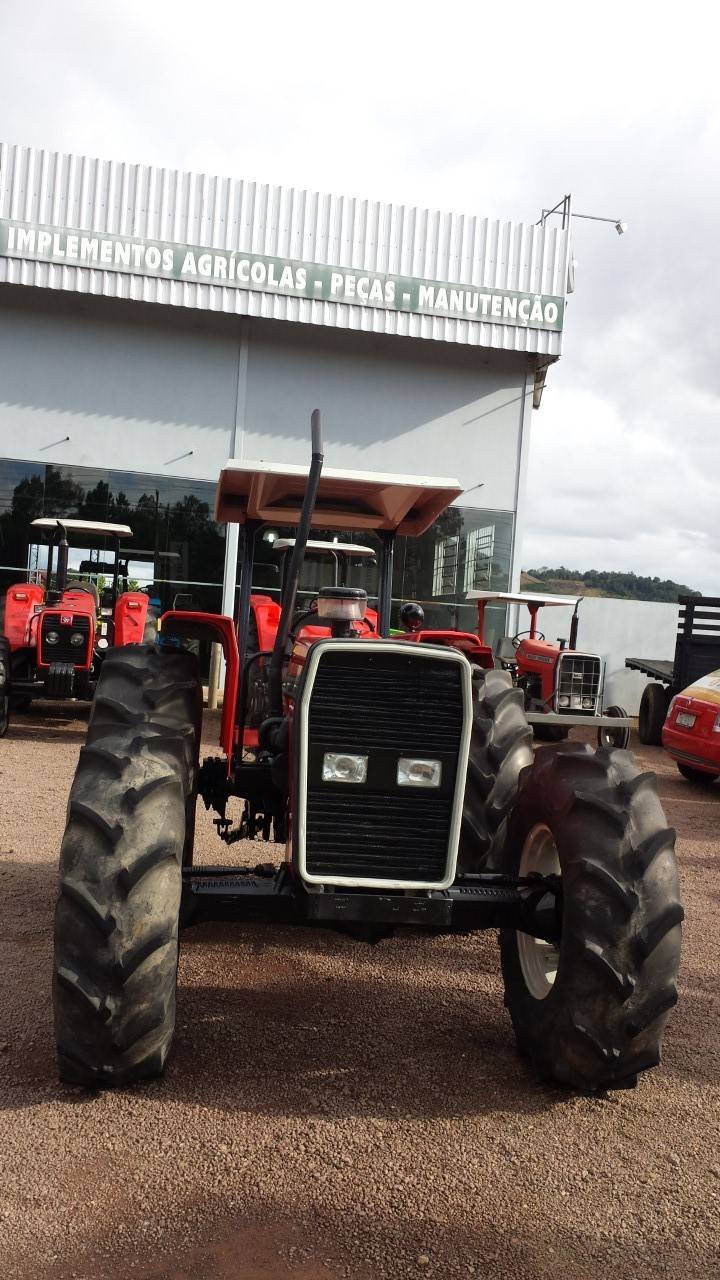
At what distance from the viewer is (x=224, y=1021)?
3.97 meters

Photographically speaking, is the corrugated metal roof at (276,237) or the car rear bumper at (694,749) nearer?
the car rear bumper at (694,749)

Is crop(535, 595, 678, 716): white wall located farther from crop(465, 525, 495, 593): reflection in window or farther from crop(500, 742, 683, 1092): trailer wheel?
crop(500, 742, 683, 1092): trailer wheel

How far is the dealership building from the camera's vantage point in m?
16.1

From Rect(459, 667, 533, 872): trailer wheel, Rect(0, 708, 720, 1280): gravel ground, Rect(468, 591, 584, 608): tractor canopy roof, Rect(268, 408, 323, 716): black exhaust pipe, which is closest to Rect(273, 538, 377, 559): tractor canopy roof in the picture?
Rect(459, 667, 533, 872): trailer wheel

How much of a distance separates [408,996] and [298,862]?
1.35 metres

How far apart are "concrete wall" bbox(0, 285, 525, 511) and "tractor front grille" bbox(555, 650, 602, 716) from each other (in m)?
4.54

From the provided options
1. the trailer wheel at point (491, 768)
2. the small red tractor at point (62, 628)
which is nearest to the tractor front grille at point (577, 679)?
the small red tractor at point (62, 628)

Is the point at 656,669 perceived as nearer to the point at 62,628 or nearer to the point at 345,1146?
the point at 62,628

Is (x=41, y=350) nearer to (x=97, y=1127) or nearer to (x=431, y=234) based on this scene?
(x=431, y=234)

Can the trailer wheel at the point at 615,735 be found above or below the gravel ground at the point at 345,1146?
above

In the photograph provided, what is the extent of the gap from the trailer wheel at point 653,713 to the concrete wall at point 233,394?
4361mm

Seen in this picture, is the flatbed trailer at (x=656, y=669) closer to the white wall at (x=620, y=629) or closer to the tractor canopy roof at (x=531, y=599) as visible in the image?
the tractor canopy roof at (x=531, y=599)

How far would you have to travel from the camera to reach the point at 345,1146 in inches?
122

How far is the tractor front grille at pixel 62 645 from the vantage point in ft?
39.4
